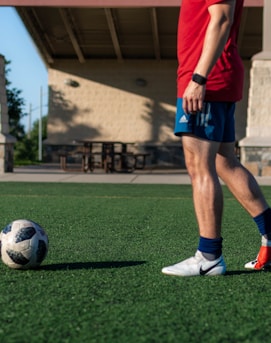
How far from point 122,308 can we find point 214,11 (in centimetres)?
170

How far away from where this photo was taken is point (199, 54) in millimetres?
3768

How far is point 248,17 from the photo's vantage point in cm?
2038

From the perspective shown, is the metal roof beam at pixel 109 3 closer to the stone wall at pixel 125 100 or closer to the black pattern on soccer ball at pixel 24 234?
the stone wall at pixel 125 100

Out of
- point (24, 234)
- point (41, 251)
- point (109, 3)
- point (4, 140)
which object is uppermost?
point (109, 3)

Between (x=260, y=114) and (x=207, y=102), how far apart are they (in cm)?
1153

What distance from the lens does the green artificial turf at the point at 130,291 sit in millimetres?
2574

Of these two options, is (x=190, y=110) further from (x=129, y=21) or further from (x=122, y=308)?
(x=129, y=21)

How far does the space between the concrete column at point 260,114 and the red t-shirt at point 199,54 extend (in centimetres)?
1108

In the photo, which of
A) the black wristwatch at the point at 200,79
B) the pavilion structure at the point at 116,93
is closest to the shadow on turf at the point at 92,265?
the black wristwatch at the point at 200,79

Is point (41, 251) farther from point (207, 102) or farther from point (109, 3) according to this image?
point (109, 3)

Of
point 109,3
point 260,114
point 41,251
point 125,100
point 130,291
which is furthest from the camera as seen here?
point 125,100

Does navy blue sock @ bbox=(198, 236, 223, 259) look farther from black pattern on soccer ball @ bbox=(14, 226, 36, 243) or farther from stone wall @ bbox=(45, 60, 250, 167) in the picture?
stone wall @ bbox=(45, 60, 250, 167)

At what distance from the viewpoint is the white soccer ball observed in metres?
3.81

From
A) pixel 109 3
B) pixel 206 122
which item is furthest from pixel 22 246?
pixel 109 3
